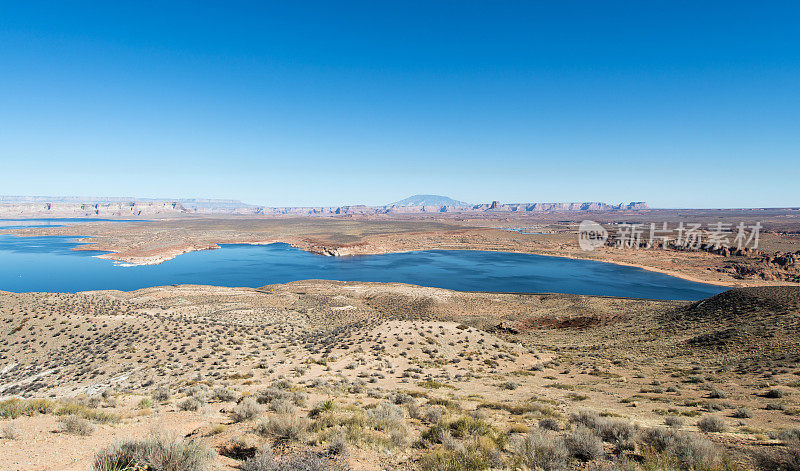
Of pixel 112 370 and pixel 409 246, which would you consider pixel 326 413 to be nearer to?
pixel 112 370

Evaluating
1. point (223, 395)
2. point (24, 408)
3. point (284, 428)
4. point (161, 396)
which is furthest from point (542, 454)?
point (24, 408)

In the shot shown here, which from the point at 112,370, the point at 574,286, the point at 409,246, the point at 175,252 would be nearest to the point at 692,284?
the point at 574,286

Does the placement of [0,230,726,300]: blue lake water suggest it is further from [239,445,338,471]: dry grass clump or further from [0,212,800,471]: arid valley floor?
A: [239,445,338,471]: dry grass clump

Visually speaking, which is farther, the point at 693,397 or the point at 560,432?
the point at 693,397

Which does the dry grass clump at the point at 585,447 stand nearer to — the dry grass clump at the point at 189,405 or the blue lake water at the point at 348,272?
the dry grass clump at the point at 189,405

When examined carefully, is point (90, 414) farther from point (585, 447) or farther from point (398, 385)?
point (585, 447)

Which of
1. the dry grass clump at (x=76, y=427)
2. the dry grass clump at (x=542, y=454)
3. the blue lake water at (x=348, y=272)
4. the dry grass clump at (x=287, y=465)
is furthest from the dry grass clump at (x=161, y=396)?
the blue lake water at (x=348, y=272)

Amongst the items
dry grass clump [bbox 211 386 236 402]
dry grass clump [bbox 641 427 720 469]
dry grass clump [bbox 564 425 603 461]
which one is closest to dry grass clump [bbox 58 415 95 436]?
dry grass clump [bbox 211 386 236 402]
